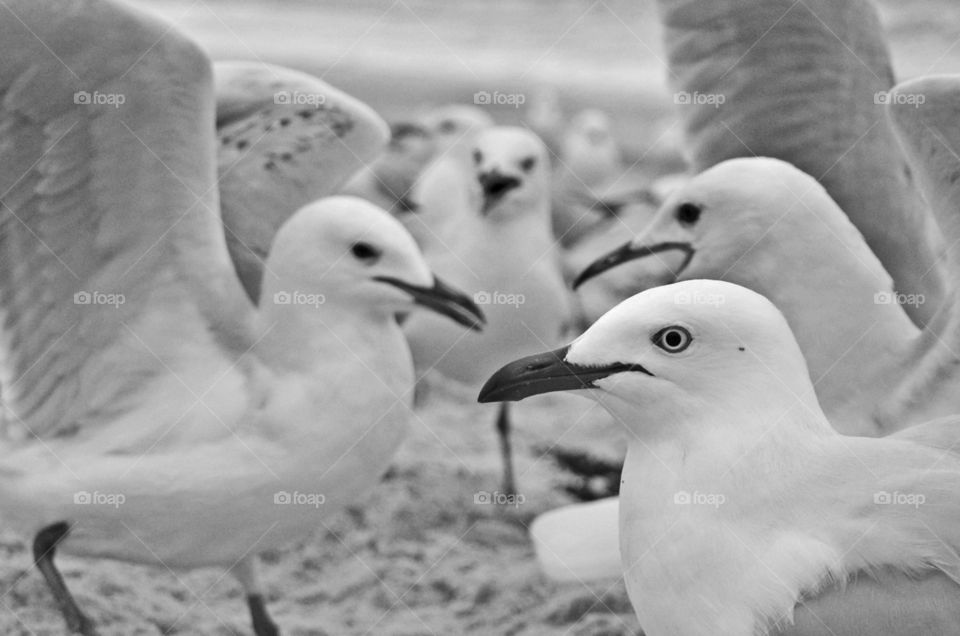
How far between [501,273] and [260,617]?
5.89 feet

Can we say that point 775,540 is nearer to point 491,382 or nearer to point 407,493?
point 491,382

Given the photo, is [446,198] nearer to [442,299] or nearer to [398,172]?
[398,172]

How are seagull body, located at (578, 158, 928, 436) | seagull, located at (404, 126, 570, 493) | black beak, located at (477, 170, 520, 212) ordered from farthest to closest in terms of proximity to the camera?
black beak, located at (477, 170, 520, 212), seagull, located at (404, 126, 570, 493), seagull body, located at (578, 158, 928, 436)

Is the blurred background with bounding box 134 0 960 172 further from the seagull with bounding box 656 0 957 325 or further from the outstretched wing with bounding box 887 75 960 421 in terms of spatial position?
the outstretched wing with bounding box 887 75 960 421

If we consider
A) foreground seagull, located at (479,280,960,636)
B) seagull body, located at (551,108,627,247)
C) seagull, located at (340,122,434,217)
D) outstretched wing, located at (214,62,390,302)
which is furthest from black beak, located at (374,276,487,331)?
seagull body, located at (551,108,627,247)

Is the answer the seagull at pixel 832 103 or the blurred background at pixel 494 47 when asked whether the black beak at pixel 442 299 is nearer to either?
the seagull at pixel 832 103

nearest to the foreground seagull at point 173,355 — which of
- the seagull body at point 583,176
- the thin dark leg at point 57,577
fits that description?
the thin dark leg at point 57,577

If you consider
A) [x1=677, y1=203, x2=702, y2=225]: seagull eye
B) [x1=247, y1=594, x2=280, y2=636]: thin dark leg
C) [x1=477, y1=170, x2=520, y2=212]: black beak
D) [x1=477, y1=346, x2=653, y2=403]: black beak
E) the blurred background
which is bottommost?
the blurred background

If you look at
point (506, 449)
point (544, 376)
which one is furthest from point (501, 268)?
point (544, 376)

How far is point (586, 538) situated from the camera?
3545 millimetres

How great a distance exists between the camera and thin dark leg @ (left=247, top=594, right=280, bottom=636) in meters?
3.31

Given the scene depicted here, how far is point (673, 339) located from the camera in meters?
2.15

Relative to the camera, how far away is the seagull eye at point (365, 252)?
10.7ft

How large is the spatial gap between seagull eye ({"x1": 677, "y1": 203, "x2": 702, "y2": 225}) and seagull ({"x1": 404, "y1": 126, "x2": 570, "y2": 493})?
153cm
